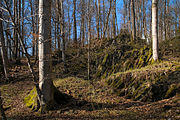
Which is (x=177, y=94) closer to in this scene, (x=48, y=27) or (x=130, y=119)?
(x=130, y=119)

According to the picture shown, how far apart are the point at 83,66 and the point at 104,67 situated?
8.19 feet

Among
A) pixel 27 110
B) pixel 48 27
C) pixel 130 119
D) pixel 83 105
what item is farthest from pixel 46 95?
pixel 130 119

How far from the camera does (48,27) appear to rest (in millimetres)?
4449

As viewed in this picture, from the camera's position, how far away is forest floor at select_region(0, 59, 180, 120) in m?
3.61

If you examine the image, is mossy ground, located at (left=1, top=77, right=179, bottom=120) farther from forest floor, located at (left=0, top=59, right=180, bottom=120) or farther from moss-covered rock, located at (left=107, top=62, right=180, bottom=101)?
moss-covered rock, located at (left=107, top=62, right=180, bottom=101)

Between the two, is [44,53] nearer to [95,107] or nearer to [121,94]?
[95,107]

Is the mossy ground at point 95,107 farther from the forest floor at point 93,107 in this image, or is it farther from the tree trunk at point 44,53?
the tree trunk at point 44,53

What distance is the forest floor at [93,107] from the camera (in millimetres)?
3613

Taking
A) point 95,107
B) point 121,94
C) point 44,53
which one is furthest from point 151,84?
point 44,53

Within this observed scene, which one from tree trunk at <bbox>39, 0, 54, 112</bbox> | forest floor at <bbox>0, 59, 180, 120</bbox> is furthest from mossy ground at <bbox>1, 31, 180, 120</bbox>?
tree trunk at <bbox>39, 0, 54, 112</bbox>

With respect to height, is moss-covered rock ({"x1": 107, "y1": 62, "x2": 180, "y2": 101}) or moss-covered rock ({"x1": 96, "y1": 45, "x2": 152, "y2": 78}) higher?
moss-covered rock ({"x1": 96, "y1": 45, "x2": 152, "y2": 78})

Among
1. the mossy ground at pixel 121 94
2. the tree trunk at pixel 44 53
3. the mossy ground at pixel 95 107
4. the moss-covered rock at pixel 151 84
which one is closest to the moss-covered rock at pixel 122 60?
the mossy ground at pixel 121 94

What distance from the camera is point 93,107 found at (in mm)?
4762

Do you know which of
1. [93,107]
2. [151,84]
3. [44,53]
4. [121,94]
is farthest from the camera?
[121,94]
